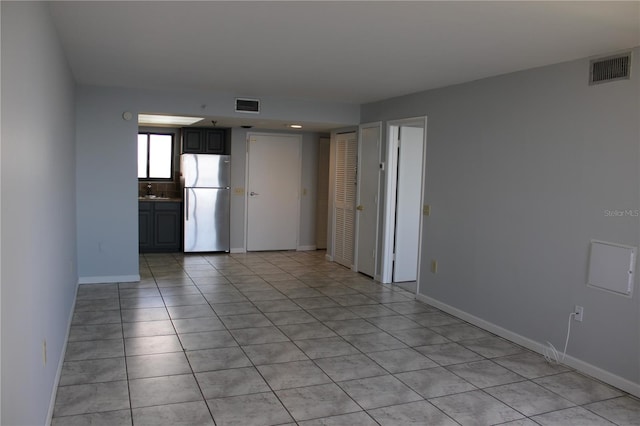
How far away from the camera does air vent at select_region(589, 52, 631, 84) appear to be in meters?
3.49

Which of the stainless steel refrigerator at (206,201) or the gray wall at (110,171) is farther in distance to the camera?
the stainless steel refrigerator at (206,201)

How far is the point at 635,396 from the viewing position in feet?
11.2

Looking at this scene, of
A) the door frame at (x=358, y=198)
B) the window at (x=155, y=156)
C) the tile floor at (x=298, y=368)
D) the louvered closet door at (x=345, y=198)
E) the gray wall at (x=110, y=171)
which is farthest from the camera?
the window at (x=155, y=156)

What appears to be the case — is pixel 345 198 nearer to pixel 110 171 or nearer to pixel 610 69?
pixel 110 171

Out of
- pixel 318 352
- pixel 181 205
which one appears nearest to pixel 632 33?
pixel 318 352

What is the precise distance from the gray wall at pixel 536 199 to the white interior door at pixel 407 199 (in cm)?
85

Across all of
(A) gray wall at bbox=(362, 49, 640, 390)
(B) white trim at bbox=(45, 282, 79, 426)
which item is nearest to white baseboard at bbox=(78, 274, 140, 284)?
(B) white trim at bbox=(45, 282, 79, 426)

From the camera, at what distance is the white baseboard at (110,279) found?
19.4 feet

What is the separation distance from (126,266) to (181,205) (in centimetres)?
224

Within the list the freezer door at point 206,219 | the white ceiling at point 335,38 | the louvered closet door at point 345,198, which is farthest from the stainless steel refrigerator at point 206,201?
the white ceiling at point 335,38

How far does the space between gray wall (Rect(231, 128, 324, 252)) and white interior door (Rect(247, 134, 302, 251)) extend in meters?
0.09

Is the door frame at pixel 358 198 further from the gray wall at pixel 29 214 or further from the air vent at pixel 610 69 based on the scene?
the gray wall at pixel 29 214

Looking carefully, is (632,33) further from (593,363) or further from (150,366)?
(150,366)

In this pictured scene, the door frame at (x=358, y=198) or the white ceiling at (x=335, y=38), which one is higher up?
the white ceiling at (x=335, y=38)
